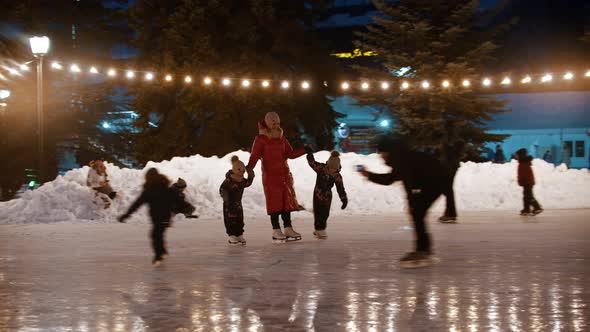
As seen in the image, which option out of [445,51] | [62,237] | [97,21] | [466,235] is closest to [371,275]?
[466,235]

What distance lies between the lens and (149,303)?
702 centimetres

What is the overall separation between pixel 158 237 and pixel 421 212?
318 centimetres

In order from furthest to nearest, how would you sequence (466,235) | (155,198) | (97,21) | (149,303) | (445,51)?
1. (97,21)
2. (445,51)
3. (466,235)
4. (155,198)
5. (149,303)

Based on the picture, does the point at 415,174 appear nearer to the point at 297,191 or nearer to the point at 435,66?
the point at 297,191

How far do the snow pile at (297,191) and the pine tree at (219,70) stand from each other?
852cm

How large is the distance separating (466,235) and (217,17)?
24.3 m

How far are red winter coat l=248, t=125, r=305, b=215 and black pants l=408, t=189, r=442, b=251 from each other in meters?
2.82

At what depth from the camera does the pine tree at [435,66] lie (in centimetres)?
3325

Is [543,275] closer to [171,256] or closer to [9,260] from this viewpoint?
[171,256]

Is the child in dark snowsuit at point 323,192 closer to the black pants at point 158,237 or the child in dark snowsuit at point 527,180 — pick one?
the black pants at point 158,237

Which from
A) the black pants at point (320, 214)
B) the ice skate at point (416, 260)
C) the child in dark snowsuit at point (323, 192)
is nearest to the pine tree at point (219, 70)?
the child in dark snowsuit at point (323, 192)

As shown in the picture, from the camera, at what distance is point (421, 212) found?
10.1 metres

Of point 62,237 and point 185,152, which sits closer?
point 62,237

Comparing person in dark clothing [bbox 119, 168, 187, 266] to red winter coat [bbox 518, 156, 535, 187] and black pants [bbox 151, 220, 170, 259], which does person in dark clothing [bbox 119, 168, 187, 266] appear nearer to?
black pants [bbox 151, 220, 170, 259]
